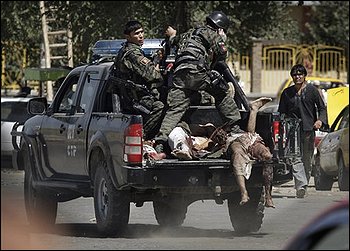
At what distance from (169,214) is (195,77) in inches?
71.8

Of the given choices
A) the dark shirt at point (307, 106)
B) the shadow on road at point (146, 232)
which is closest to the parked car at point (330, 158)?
the dark shirt at point (307, 106)

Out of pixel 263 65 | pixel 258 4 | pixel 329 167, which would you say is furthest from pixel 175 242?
pixel 263 65

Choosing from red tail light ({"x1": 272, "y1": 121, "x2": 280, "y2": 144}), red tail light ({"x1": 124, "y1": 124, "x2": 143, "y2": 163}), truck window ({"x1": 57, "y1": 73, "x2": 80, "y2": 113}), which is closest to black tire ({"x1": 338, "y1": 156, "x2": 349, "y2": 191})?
red tail light ({"x1": 272, "y1": 121, "x2": 280, "y2": 144})

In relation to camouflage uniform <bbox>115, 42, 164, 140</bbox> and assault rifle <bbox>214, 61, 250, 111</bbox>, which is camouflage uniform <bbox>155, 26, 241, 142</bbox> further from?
assault rifle <bbox>214, 61, 250, 111</bbox>

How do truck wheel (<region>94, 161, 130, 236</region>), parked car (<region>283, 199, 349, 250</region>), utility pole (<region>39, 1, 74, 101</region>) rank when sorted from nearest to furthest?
1. parked car (<region>283, 199, 349, 250</region>)
2. truck wheel (<region>94, 161, 130, 236</region>)
3. utility pole (<region>39, 1, 74, 101</region>)

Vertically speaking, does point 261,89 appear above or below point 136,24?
below

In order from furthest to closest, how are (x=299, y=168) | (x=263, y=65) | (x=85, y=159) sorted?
1. (x=263, y=65)
2. (x=299, y=168)
3. (x=85, y=159)

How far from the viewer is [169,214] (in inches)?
487

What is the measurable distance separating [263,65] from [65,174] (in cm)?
3195

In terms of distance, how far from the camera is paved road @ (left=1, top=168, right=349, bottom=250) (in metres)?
7.14

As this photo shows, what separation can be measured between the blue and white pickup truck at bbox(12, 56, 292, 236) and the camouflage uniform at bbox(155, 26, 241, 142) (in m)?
0.29

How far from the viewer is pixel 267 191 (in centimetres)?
1095

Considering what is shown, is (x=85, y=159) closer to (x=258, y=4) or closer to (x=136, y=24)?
(x=136, y=24)

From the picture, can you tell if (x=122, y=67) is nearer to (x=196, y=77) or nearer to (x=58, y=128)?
(x=196, y=77)
